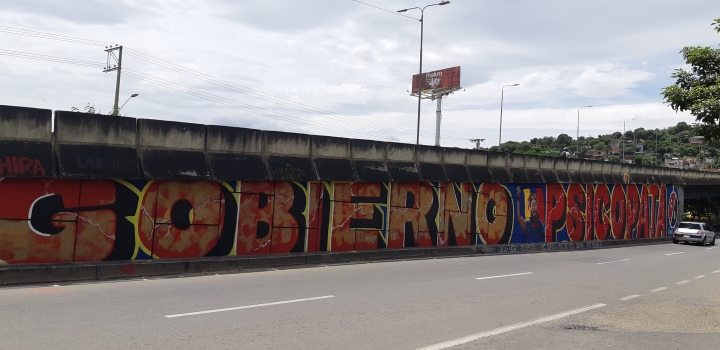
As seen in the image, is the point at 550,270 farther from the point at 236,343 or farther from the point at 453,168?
the point at 236,343

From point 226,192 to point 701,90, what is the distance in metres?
10.8

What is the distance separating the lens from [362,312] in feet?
30.7

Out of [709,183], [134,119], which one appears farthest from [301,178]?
[709,183]

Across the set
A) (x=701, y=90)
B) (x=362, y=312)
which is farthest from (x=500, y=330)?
(x=701, y=90)

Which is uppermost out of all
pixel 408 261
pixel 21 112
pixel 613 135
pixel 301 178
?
pixel 613 135

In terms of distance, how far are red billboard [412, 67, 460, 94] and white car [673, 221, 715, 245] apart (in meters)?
35.7

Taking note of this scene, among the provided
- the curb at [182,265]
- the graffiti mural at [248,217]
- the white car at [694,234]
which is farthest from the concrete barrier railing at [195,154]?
the white car at [694,234]

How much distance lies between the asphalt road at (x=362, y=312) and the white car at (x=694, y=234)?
21644 millimetres

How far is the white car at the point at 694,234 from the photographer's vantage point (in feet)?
111

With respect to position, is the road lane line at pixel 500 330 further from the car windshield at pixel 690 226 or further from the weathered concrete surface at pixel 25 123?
the car windshield at pixel 690 226

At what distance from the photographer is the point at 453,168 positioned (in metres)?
22.1

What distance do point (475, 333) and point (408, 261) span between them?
9.72 metres

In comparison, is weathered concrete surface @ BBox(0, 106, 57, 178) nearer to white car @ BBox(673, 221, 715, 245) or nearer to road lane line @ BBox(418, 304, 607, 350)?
road lane line @ BBox(418, 304, 607, 350)

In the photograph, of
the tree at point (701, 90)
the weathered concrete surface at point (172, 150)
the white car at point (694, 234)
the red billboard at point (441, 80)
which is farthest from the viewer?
the red billboard at point (441, 80)
